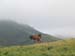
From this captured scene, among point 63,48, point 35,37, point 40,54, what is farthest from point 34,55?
point 35,37

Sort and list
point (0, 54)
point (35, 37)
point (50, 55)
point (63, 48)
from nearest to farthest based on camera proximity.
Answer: point (50, 55)
point (0, 54)
point (63, 48)
point (35, 37)

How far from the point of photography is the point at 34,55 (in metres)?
26.1

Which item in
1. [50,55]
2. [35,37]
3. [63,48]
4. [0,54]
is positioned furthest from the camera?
[35,37]

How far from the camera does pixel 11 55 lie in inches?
1038

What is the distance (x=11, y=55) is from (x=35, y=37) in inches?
1210

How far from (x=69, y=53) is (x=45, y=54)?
93.9 inches

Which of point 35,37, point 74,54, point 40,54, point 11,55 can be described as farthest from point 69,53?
point 35,37

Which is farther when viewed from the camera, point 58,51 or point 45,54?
point 58,51

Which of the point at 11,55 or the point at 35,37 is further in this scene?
the point at 35,37

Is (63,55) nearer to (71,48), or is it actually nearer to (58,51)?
(58,51)

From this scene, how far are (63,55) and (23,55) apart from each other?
368 centimetres

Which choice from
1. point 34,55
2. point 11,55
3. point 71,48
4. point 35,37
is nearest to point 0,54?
point 11,55

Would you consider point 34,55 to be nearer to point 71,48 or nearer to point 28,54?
point 28,54

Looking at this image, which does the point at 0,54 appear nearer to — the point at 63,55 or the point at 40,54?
the point at 40,54
